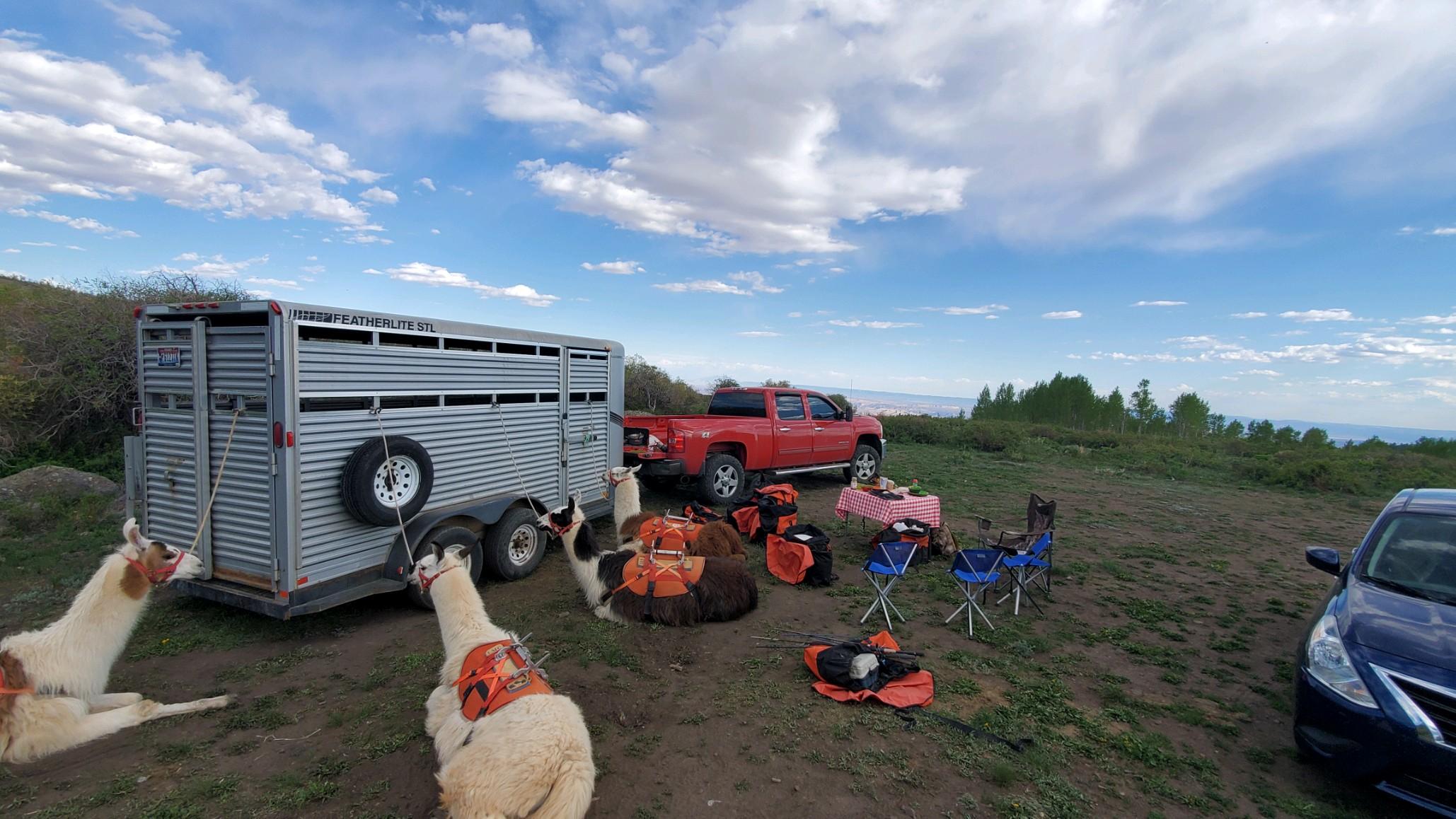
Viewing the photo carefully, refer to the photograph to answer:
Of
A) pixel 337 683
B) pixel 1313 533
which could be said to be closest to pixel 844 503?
pixel 337 683

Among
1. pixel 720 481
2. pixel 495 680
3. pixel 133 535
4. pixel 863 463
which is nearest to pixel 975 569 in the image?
pixel 495 680

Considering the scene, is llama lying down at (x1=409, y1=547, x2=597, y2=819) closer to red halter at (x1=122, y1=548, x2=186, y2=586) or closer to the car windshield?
red halter at (x1=122, y1=548, x2=186, y2=586)

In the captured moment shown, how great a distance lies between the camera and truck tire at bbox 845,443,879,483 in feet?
42.5

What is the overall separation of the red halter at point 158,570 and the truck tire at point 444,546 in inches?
66.0

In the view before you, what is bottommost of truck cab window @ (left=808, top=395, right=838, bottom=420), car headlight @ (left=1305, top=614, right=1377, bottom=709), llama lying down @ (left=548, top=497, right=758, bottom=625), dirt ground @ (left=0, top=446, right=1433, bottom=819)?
dirt ground @ (left=0, top=446, right=1433, bottom=819)

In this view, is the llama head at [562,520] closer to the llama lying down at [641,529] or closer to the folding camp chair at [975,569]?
the llama lying down at [641,529]

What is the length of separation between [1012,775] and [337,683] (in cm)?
475

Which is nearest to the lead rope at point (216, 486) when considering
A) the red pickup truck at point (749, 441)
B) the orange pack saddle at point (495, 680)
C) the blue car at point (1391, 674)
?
the orange pack saddle at point (495, 680)

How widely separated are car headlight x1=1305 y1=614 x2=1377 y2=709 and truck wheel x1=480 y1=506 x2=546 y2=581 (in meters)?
6.75

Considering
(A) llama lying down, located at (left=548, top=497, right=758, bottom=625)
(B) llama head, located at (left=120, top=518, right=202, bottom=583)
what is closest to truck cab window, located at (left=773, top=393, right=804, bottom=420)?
(A) llama lying down, located at (left=548, top=497, right=758, bottom=625)

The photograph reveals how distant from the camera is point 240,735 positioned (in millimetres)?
3768

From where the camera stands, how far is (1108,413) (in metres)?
38.0

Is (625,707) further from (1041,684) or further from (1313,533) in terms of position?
(1313,533)

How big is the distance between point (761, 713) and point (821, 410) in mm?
8479
